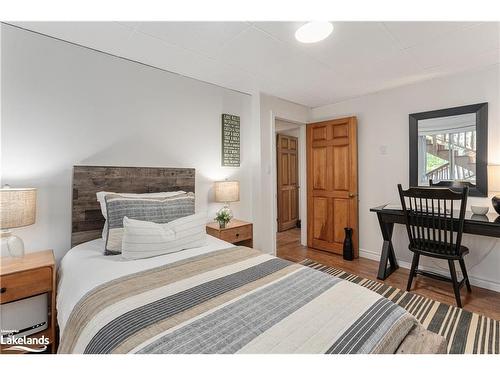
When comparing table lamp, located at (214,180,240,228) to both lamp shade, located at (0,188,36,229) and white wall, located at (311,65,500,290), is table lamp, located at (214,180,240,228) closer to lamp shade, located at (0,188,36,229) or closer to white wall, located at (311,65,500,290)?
lamp shade, located at (0,188,36,229)

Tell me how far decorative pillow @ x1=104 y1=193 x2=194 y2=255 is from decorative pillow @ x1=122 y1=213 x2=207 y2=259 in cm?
9

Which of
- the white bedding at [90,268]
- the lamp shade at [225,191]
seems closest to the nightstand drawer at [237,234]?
the lamp shade at [225,191]

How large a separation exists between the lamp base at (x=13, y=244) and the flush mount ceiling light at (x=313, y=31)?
8.33 feet

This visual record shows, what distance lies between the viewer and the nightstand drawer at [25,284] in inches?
55.5

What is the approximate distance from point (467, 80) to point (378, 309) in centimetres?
295

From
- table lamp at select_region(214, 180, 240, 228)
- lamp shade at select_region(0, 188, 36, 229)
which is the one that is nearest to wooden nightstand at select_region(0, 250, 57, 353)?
lamp shade at select_region(0, 188, 36, 229)

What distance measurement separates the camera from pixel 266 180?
11.2 ft

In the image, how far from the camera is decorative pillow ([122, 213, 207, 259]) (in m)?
1.61

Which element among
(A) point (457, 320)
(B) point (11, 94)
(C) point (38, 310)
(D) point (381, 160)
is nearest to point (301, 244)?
(D) point (381, 160)

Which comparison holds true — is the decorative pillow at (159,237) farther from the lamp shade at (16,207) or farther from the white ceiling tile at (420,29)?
the white ceiling tile at (420,29)

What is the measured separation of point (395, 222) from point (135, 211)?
2651 millimetres

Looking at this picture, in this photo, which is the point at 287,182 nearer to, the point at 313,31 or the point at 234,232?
the point at 234,232

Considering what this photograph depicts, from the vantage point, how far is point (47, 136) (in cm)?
188

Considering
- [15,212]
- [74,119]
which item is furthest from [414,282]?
[74,119]
